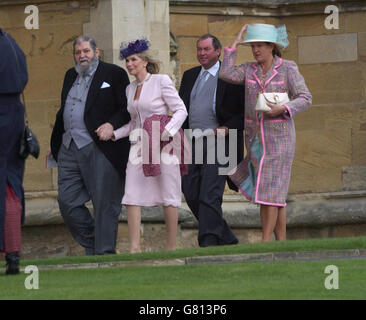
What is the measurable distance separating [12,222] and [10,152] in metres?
0.51

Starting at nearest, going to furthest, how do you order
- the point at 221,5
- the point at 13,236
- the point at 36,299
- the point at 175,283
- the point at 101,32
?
the point at 36,299, the point at 175,283, the point at 13,236, the point at 101,32, the point at 221,5

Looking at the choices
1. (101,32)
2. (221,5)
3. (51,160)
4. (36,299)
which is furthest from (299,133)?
(36,299)

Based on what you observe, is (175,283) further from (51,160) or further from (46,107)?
(46,107)

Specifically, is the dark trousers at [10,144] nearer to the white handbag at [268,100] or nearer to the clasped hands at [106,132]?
the clasped hands at [106,132]

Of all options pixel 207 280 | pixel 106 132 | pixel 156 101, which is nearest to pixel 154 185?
pixel 106 132

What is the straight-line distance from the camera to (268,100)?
38.5 ft

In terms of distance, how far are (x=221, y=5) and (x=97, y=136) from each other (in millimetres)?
4252

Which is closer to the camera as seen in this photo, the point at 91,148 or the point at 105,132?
the point at 105,132

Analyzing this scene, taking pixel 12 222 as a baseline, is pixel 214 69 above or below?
above

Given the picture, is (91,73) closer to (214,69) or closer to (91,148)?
(91,148)

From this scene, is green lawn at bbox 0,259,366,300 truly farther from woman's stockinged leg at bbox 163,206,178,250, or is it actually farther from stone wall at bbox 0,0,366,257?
stone wall at bbox 0,0,366,257

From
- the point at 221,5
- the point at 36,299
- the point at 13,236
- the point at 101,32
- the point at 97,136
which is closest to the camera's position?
the point at 36,299

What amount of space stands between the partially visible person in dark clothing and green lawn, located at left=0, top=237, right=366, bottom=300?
0.26 meters

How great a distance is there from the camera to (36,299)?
8.59m
